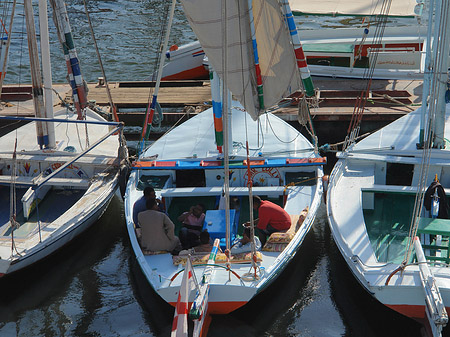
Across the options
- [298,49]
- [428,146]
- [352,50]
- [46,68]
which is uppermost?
[298,49]

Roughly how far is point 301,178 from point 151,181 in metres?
3.16

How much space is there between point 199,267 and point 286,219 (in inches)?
79.8

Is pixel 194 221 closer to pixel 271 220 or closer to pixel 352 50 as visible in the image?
pixel 271 220

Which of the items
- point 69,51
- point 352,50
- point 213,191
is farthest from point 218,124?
point 352,50

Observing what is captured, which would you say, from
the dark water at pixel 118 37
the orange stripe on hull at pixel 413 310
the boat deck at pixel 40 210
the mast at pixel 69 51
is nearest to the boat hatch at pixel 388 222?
the orange stripe on hull at pixel 413 310

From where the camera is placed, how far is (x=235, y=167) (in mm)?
13258

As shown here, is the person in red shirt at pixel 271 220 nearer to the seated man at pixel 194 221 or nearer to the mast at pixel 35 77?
the seated man at pixel 194 221

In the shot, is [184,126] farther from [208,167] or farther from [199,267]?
[199,267]

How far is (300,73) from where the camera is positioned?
12.6 meters

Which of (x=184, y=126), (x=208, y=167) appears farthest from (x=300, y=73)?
(x=184, y=126)

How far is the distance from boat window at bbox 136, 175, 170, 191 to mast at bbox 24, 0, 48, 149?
2606 mm

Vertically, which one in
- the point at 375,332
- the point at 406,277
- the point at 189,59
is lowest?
the point at 375,332

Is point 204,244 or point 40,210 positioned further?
point 40,210

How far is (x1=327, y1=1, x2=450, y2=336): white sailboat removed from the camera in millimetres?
9656
